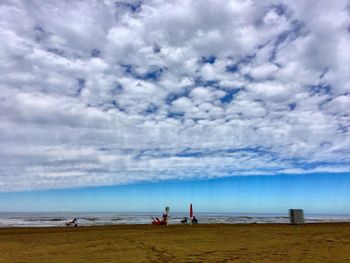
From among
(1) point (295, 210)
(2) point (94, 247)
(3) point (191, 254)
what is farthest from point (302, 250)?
(1) point (295, 210)

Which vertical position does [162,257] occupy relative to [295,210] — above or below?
below

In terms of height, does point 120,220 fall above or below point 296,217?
above

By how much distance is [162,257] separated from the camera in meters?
12.1

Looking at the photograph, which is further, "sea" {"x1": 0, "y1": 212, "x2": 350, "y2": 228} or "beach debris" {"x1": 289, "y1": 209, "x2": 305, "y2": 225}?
"sea" {"x1": 0, "y1": 212, "x2": 350, "y2": 228}

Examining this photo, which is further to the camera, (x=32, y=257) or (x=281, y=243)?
(x=281, y=243)

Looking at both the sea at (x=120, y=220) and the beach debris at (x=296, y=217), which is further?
the sea at (x=120, y=220)

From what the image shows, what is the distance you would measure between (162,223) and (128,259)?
20.7 metres

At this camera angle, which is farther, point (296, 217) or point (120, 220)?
point (120, 220)

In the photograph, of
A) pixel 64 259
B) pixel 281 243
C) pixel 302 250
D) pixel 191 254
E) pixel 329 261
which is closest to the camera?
pixel 329 261

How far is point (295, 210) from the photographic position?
31156mm

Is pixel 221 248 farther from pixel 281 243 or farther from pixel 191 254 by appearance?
pixel 281 243

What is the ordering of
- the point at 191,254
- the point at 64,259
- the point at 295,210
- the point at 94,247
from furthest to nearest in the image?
1. the point at 295,210
2. the point at 94,247
3. the point at 191,254
4. the point at 64,259

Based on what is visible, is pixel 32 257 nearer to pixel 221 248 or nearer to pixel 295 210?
pixel 221 248

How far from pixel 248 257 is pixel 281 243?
15.6 ft
